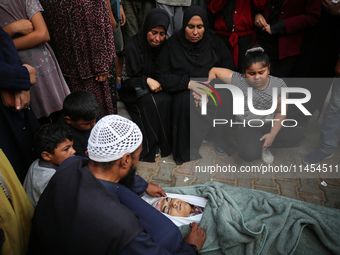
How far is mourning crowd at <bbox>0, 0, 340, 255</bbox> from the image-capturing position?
1.45 meters

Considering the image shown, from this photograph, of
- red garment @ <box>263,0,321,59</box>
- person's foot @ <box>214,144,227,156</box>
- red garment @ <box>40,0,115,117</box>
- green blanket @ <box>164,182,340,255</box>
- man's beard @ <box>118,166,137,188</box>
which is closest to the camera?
man's beard @ <box>118,166,137,188</box>

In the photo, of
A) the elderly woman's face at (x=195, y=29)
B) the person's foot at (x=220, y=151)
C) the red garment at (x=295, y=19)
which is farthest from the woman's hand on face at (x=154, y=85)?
the red garment at (x=295, y=19)

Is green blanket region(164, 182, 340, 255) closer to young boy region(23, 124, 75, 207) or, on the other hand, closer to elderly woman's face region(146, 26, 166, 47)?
young boy region(23, 124, 75, 207)

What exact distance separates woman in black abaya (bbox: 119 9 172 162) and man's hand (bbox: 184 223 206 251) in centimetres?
174

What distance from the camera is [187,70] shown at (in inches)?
146

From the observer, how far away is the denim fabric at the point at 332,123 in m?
3.15

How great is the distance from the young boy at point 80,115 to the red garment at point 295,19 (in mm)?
2863

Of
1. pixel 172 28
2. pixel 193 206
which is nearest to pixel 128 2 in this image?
pixel 172 28

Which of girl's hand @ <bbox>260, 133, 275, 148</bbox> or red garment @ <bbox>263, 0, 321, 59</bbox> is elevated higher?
red garment @ <bbox>263, 0, 321, 59</bbox>

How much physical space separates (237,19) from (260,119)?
1.56 meters

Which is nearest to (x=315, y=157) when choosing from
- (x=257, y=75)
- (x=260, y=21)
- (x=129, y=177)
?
(x=257, y=75)

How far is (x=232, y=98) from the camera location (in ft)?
11.8

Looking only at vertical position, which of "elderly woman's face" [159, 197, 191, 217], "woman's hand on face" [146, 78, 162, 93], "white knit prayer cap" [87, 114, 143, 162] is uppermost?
"white knit prayer cap" [87, 114, 143, 162]

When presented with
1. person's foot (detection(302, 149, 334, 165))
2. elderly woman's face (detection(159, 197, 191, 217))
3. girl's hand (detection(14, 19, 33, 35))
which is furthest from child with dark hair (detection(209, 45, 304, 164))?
girl's hand (detection(14, 19, 33, 35))
